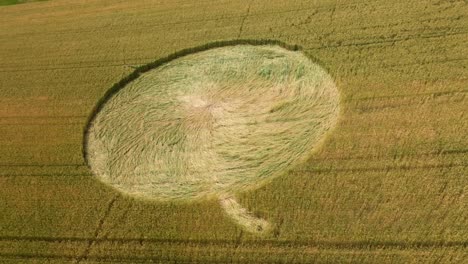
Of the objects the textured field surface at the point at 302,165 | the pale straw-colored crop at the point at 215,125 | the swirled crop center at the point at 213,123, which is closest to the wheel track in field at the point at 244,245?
the textured field surface at the point at 302,165

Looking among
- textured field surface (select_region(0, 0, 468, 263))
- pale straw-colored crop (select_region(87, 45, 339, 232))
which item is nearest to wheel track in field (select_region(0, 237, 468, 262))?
textured field surface (select_region(0, 0, 468, 263))

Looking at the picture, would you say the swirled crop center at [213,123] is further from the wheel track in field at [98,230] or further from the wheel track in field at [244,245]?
the wheel track in field at [244,245]

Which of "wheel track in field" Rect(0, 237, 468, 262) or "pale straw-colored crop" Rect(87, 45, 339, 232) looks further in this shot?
"pale straw-colored crop" Rect(87, 45, 339, 232)

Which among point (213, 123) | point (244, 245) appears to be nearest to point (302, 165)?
point (244, 245)

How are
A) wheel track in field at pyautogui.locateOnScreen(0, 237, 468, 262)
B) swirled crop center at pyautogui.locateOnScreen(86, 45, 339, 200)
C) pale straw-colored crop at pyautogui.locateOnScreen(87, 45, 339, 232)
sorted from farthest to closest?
1. swirled crop center at pyautogui.locateOnScreen(86, 45, 339, 200)
2. pale straw-colored crop at pyautogui.locateOnScreen(87, 45, 339, 232)
3. wheel track in field at pyautogui.locateOnScreen(0, 237, 468, 262)

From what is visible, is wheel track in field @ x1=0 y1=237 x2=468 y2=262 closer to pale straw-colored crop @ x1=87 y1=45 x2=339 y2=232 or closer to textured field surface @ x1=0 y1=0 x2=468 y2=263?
textured field surface @ x1=0 y1=0 x2=468 y2=263

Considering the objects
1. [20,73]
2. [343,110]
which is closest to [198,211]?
[343,110]

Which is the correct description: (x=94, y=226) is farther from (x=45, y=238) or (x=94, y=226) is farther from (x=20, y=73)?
(x=20, y=73)

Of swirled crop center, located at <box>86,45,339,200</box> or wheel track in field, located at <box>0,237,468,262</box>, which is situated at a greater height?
swirled crop center, located at <box>86,45,339,200</box>

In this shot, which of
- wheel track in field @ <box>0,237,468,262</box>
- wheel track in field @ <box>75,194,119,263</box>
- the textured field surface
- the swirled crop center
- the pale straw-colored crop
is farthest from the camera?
the swirled crop center
